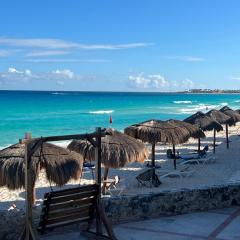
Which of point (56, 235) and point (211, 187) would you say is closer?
point (56, 235)

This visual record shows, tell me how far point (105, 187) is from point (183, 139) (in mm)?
4074

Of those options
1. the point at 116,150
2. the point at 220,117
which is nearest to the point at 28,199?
the point at 116,150

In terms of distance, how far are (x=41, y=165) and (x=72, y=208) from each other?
2780mm

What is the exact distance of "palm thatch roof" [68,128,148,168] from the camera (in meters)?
10.6

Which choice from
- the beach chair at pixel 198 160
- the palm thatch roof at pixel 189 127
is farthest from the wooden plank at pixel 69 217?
the beach chair at pixel 198 160

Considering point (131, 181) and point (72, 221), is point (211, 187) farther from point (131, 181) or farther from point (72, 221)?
point (131, 181)

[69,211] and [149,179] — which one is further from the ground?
[69,211]

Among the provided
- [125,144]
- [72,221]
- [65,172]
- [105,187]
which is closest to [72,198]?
[72,221]

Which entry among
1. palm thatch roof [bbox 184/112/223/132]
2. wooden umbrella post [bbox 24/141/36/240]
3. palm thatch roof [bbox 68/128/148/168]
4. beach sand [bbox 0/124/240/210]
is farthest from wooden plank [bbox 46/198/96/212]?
palm thatch roof [bbox 184/112/223/132]

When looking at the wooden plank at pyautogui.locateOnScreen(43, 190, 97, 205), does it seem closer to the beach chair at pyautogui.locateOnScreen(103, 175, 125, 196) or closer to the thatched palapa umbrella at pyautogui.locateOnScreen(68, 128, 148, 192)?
the thatched palapa umbrella at pyautogui.locateOnScreen(68, 128, 148, 192)

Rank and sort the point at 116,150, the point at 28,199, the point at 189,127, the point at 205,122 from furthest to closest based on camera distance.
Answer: the point at 205,122 → the point at 189,127 → the point at 116,150 → the point at 28,199

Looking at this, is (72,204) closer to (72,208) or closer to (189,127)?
(72,208)

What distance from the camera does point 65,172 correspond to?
27.1ft

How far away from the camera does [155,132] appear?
13852 millimetres
